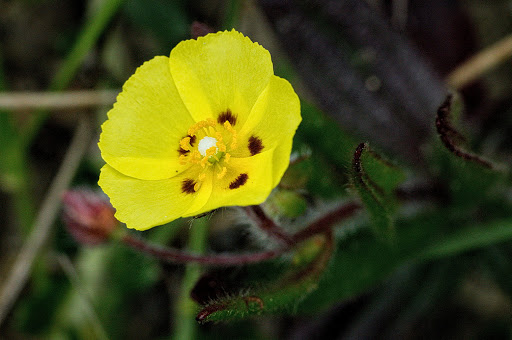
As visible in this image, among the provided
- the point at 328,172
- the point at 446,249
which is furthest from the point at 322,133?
the point at 446,249

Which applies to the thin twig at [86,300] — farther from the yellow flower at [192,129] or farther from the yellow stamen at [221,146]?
the yellow stamen at [221,146]

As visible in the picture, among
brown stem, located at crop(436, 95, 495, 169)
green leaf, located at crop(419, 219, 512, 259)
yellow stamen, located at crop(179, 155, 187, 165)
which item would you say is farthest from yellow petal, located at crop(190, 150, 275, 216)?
green leaf, located at crop(419, 219, 512, 259)

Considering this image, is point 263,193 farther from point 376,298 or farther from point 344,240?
point 376,298

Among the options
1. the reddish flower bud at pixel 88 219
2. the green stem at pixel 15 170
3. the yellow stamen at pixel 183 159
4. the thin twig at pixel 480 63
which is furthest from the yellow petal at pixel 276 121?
the green stem at pixel 15 170

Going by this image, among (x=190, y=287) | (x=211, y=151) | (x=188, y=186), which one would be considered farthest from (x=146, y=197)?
(x=190, y=287)

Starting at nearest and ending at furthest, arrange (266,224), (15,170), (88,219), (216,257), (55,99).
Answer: (266,224) < (216,257) < (88,219) < (55,99) < (15,170)

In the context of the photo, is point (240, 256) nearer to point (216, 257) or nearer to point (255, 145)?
point (216, 257)
